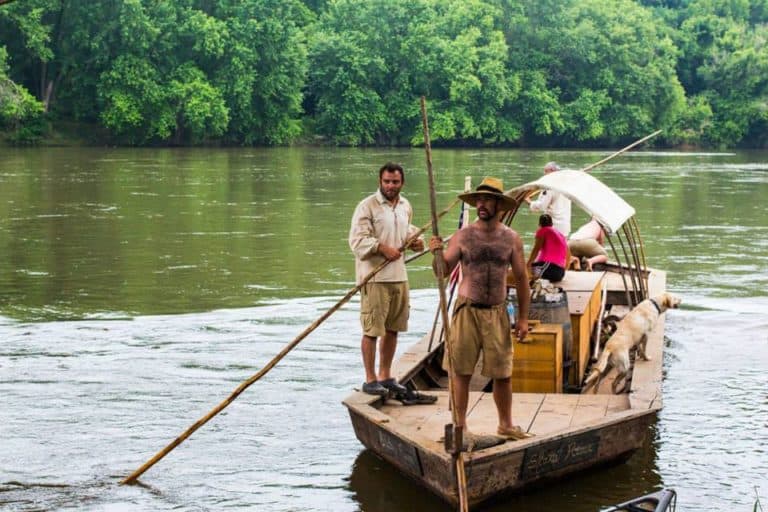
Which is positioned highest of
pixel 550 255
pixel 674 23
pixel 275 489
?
pixel 674 23

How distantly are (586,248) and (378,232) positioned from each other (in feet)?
22.2

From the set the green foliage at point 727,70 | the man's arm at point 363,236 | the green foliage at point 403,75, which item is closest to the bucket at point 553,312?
the man's arm at point 363,236

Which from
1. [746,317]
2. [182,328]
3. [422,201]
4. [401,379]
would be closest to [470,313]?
[401,379]

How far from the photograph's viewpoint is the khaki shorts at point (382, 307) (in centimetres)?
787

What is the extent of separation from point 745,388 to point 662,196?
2073 centimetres

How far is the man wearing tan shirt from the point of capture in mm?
7773

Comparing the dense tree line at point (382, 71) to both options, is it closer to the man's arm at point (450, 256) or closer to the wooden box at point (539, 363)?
the wooden box at point (539, 363)

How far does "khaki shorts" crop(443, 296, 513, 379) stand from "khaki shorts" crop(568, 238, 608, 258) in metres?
7.37

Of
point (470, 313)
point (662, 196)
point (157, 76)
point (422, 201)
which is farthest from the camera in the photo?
point (157, 76)

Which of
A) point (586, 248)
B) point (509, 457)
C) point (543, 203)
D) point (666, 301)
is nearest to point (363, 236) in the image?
point (509, 457)

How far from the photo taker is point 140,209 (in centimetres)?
2522

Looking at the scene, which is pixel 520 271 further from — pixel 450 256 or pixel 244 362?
pixel 244 362

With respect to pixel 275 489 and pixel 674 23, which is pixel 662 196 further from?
pixel 674 23

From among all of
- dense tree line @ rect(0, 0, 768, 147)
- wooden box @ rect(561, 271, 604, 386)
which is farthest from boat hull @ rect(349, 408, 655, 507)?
dense tree line @ rect(0, 0, 768, 147)
